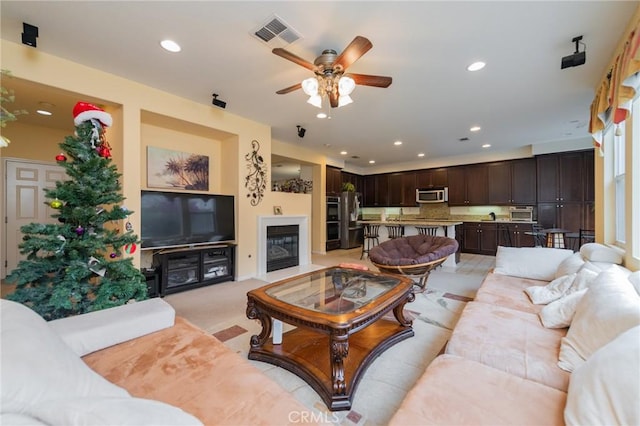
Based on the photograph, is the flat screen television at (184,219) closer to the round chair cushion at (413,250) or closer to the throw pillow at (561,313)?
the round chair cushion at (413,250)

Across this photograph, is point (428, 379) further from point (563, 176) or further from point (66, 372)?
point (563, 176)

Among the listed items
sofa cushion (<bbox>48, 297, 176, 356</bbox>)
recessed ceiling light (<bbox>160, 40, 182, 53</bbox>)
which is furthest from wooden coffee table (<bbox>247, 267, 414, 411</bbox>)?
recessed ceiling light (<bbox>160, 40, 182, 53</bbox>)

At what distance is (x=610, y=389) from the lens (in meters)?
0.82

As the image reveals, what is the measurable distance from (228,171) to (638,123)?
4.73 m

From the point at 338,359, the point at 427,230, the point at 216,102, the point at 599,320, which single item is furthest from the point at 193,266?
the point at 427,230

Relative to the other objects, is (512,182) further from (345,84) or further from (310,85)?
(310,85)

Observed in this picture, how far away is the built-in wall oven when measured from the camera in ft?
24.0

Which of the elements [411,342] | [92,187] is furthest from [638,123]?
[92,187]

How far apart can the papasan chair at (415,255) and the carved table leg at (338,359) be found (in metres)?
2.08

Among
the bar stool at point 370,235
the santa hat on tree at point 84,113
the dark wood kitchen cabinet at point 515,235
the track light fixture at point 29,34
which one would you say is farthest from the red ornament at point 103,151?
the dark wood kitchen cabinet at point 515,235

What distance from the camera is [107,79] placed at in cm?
289

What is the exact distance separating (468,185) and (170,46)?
23.4 feet

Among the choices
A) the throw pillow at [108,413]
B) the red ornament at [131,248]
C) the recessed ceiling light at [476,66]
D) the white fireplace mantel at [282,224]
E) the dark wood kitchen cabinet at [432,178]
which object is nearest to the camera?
the throw pillow at [108,413]

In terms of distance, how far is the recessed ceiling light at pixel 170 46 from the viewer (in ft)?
7.69
